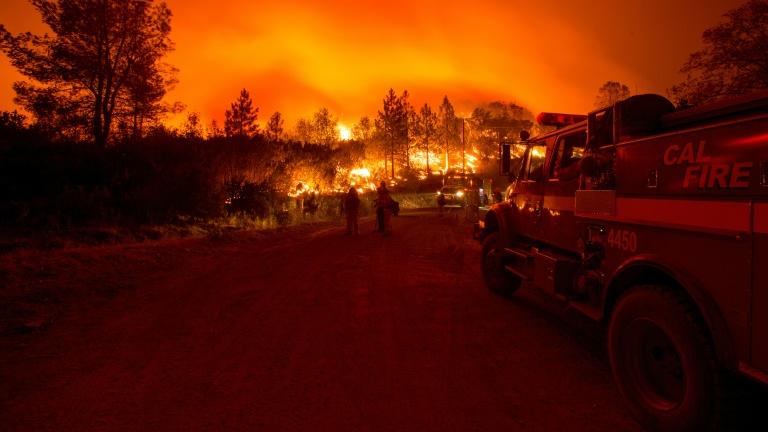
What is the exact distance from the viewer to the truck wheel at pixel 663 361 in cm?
317

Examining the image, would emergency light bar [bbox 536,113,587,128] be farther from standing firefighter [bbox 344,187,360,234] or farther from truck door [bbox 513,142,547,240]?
standing firefighter [bbox 344,187,360,234]

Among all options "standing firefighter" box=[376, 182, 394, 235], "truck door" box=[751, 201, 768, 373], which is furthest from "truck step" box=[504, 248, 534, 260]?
"standing firefighter" box=[376, 182, 394, 235]

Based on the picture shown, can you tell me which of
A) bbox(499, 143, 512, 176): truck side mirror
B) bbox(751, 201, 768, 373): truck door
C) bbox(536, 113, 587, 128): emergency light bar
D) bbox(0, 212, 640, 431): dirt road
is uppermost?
bbox(536, 113, 587, 128): emergency light bar

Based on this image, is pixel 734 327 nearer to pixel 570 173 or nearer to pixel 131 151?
pixel 570 173

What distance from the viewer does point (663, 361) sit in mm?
3656

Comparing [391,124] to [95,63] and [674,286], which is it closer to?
[95,63]

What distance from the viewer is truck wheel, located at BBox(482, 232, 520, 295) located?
773 centimetres

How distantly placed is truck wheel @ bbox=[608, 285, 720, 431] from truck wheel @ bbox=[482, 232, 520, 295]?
140 inches

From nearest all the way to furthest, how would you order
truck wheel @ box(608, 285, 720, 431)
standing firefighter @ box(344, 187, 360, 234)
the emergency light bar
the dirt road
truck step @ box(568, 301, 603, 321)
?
truck wheel @ box(608, 285, 720, 431), the dirt road, truck step @ box(568, 301, 603, 321), the emergency light bar, standing firefighter @ box(344, 187, 360, 234)

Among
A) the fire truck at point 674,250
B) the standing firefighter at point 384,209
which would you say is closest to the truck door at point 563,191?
the fire truck at point 674,250

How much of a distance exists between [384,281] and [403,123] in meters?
67.1

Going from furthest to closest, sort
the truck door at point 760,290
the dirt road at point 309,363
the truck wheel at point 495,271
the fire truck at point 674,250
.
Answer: the truck wheel at point 495,271 → the dirt road at point 309,363 → the fire truck at point 674,250 → the truck door at point 760,290

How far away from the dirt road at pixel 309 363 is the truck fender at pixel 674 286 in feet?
3.03

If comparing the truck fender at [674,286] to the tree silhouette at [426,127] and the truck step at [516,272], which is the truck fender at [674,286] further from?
the tree silhouette at [426,127]
